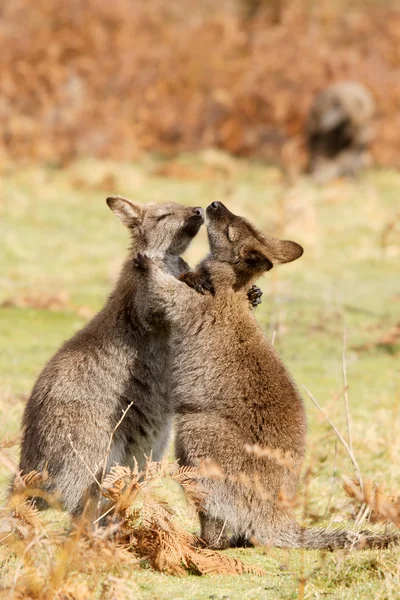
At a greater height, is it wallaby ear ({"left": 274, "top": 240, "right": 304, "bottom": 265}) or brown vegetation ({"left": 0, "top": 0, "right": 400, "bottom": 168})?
brown vegetation ({"left": 0, "top": 0, "right": 400, "bottom": 168})

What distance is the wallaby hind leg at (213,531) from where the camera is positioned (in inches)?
196

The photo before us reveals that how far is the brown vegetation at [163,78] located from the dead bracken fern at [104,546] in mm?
19844

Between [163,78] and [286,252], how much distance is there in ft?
75.0

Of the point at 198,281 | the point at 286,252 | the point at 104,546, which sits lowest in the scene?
the point at 104,546

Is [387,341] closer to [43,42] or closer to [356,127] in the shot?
[356,127]

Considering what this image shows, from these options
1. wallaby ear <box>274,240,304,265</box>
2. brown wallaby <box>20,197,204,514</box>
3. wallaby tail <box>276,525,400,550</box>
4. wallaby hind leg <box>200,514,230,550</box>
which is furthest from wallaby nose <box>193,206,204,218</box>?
wallaby tail <box>276,525,400,550</box>

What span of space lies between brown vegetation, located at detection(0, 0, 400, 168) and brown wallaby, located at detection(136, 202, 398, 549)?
18863mm

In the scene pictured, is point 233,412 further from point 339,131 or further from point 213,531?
point 339,131

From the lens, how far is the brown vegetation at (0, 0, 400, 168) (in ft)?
81.9

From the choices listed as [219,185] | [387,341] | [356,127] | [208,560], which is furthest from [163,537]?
[356,127]

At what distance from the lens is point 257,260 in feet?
19.4

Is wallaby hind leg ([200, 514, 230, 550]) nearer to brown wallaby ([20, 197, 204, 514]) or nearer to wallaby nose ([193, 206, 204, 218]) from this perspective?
brown wallaby ([20, 197, 204, 514])

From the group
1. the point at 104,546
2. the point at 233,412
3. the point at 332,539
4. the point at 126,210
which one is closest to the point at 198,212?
the point at 126,210

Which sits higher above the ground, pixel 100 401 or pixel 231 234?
pixel 231 234
